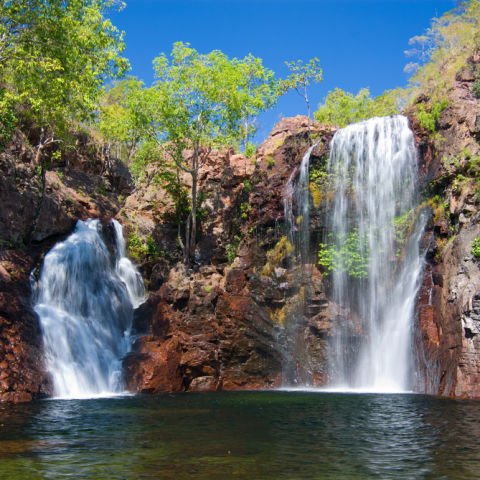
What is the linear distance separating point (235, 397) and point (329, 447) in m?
11.3

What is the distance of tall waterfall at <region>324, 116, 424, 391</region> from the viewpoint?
26.0m

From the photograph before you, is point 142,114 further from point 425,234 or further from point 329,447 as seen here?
point 329,447

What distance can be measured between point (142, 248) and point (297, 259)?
930cm

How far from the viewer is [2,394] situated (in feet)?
68.6

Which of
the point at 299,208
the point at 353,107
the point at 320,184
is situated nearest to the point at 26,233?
the point at 299,208

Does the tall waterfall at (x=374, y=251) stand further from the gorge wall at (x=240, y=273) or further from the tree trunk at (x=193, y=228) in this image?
the tree trunk at (x=193, y=228)

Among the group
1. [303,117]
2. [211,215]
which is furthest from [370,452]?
[303,117]

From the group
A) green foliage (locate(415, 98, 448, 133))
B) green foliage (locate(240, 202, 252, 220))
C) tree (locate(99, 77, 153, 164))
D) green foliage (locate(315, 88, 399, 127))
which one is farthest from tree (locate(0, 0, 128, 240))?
green foliage (locate(315, 88, 399, 127))

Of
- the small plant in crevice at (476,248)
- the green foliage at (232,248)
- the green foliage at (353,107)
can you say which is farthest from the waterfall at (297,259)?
the green foliage at (353,107)

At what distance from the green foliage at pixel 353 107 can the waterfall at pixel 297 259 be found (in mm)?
24856

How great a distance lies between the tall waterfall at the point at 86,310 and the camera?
2434 cm

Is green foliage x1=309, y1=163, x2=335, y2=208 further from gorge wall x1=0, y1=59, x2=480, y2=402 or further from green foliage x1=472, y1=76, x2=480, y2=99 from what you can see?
green foliage x1=472, y1=76, x2=480, y2=99

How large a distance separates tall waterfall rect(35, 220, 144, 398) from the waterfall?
302 inches

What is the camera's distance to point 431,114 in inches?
1131
